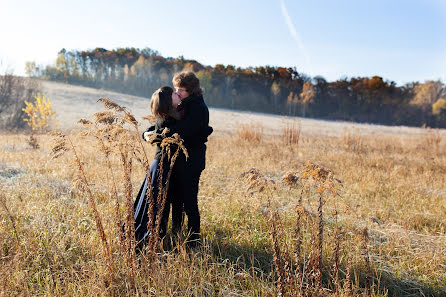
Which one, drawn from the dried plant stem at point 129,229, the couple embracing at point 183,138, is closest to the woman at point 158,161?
the couple embracing at point 183,138

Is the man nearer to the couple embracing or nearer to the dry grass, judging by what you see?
A: the couple embracing

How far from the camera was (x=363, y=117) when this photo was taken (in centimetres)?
5472

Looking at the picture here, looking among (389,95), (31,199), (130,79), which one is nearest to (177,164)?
(31,199)

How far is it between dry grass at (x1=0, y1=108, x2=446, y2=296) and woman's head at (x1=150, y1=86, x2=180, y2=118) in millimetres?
709

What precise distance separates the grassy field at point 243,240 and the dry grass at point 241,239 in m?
0.02

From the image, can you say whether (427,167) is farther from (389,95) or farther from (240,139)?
(389,95)

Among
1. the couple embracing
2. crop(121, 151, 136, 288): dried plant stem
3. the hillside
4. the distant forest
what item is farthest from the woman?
the distant forest

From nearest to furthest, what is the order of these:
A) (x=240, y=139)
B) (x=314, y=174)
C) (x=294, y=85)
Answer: (x=314, y=174)
(x=240, y=139)
(x=294, y=85)

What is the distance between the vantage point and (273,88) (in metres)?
52.5

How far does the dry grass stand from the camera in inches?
82.5

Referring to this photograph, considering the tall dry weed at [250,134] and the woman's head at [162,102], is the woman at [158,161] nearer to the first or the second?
the woman's head at [162,102]

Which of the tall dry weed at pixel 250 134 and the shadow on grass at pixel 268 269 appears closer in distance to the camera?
the shadow on grass at pixel 268 269

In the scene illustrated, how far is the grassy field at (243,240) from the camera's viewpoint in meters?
2.09

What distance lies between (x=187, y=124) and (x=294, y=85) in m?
54.7
